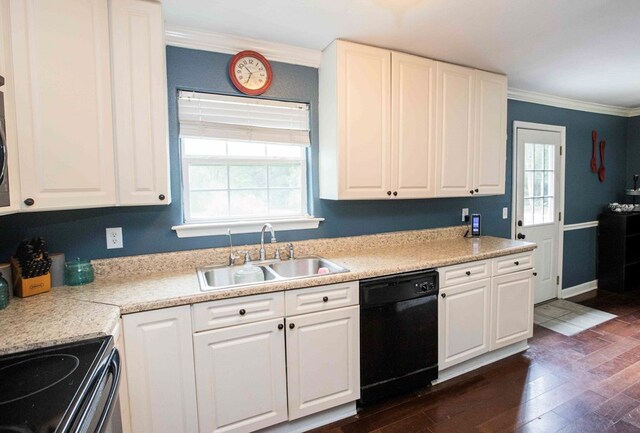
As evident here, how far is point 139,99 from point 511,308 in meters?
2.93

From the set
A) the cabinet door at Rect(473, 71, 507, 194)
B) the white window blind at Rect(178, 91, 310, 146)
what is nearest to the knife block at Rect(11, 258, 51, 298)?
the white window blind at Rect(178, 91, 310, 146)

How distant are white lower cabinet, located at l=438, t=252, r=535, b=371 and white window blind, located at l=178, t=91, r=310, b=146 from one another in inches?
57.1

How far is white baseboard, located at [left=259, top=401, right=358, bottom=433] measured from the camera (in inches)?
73.3

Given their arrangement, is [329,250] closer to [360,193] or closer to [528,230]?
[360,193]

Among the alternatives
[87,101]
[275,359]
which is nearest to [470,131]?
[275,359]

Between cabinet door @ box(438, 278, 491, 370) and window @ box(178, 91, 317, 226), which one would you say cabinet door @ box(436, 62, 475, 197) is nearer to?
cabinet door @ box(438, 278, 491, 370)

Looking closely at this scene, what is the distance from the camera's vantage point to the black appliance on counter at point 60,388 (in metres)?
0.80

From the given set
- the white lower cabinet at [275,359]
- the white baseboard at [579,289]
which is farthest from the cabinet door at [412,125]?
the white baseboard at [579,289]

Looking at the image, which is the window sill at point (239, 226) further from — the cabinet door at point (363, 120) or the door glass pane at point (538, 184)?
the door glass pane at point (538, 184)

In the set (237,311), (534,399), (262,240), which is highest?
(262,240)

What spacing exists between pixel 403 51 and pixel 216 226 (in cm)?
184

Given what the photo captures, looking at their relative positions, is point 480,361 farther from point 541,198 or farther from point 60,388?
point 60,388

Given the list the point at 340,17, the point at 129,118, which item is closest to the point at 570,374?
the point at 340,17

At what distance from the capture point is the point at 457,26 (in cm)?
205
